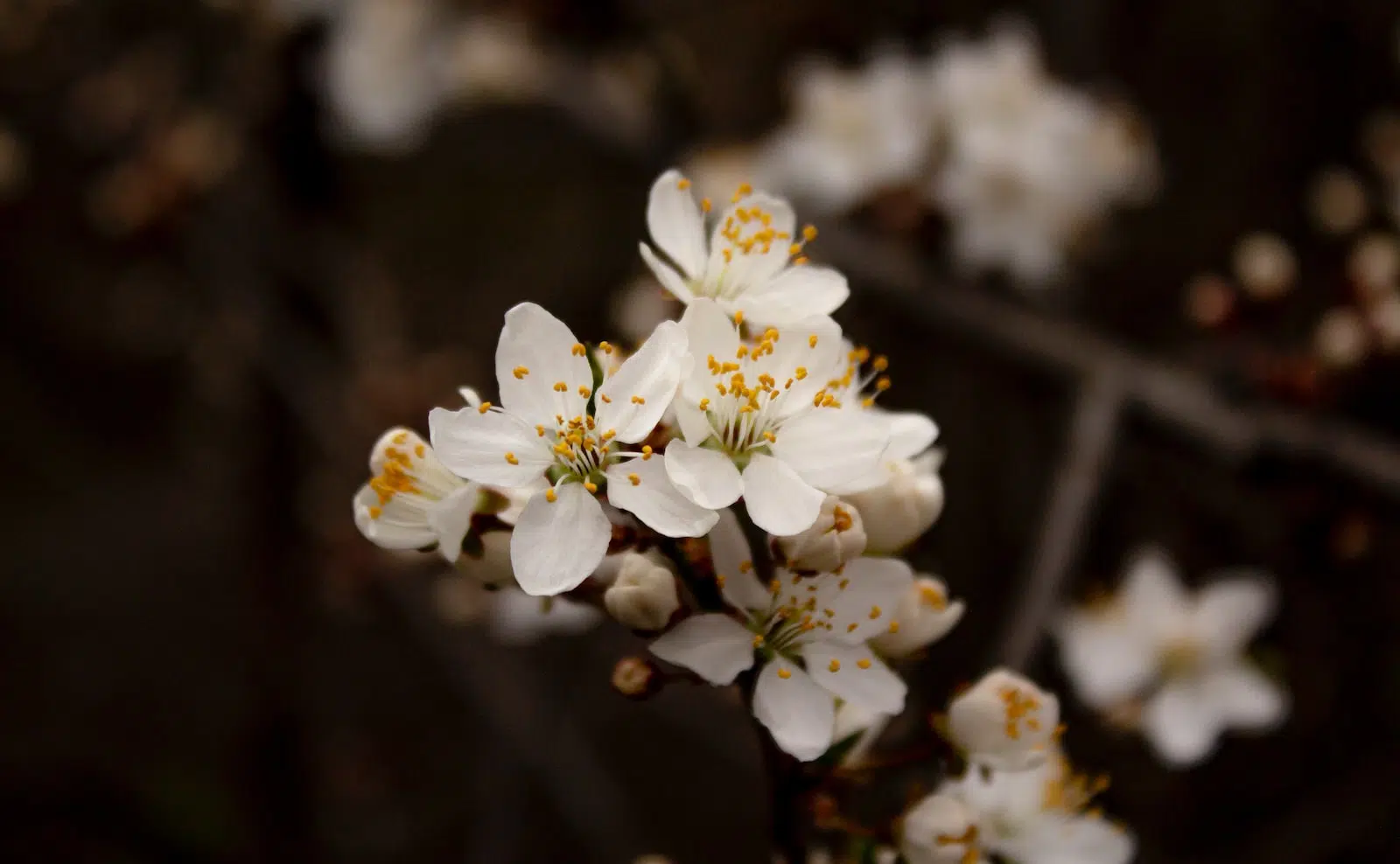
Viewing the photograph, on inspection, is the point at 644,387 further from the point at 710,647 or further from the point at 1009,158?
the point at 1009,158

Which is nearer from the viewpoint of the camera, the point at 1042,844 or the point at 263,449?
the point at 1042,844

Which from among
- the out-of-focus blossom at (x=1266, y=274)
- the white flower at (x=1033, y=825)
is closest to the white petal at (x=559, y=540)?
the white flower at (x=1033, y=825)

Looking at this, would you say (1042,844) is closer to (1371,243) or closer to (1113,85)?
(1371,243)

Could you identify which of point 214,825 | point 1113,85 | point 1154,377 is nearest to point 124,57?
point 214,825

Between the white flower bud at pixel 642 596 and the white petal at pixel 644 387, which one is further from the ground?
the white petal at pixel 644 387

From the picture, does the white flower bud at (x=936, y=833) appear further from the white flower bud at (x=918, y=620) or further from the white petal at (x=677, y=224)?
the white petal at (x=677, y=224)

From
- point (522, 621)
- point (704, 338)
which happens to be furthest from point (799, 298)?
point (522, 621)

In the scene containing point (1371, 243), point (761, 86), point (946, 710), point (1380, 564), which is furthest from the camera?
point (761, 86)

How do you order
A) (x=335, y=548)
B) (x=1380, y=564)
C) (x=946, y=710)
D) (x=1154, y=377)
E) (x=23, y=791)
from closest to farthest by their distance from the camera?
(x=946, y=710), (x=1154, y=377), (x=1380, y=564), (x=335, y=548), (x=23, y=791)
